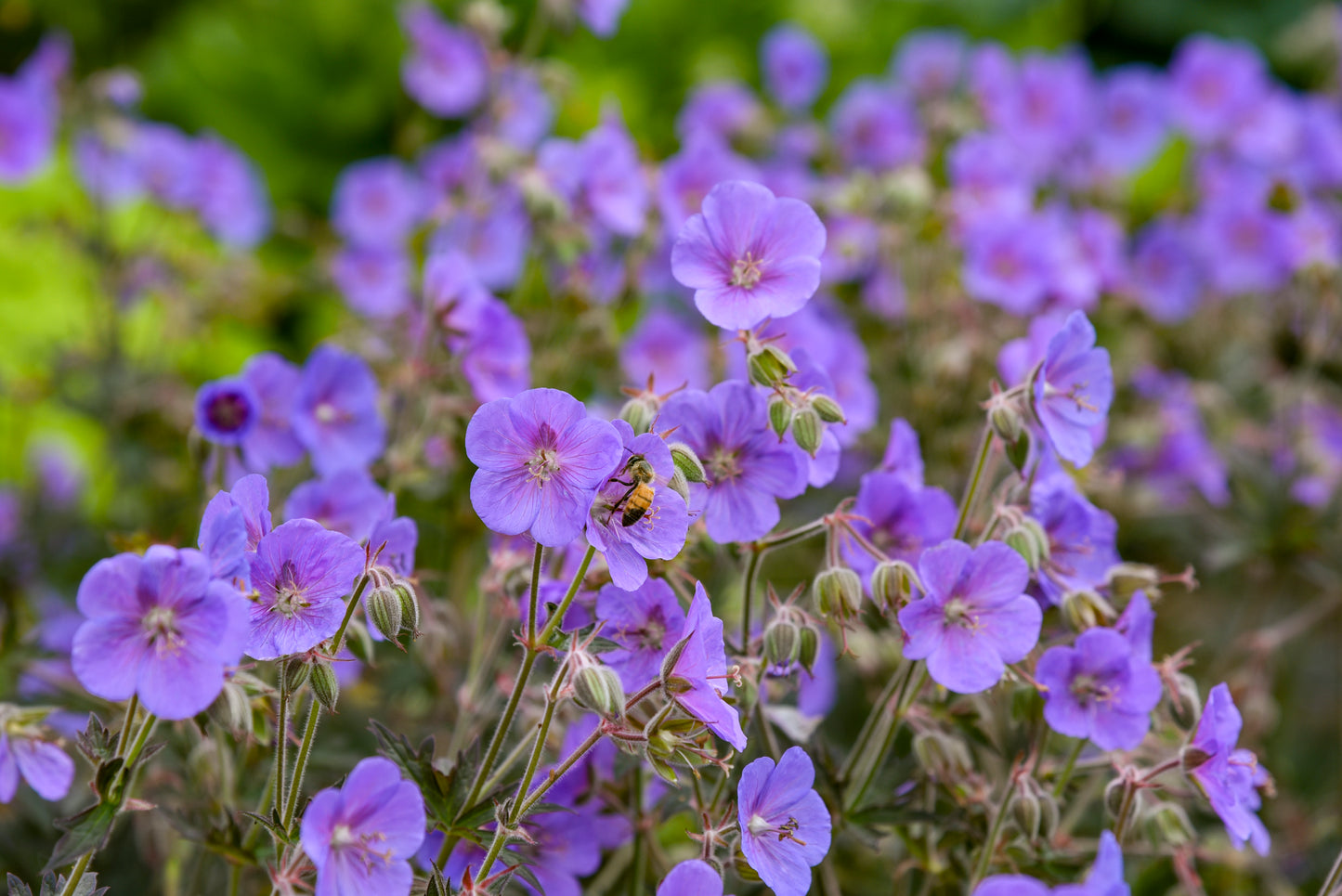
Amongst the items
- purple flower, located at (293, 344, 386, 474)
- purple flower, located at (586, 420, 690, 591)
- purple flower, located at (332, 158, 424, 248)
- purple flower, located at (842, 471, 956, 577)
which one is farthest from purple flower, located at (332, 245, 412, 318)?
purple flower, located at (586, 420, 690, 591)

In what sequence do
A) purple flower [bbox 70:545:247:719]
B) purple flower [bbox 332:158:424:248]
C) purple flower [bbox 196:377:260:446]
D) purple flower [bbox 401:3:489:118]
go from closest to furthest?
1. purple flower [bbox 70:545:247:719]
2. purple flower [bbox 196:377:260:446]
3. purple flower [bbox 401:3:489:118]
4. purple flower [bbox 332:158:424:248]

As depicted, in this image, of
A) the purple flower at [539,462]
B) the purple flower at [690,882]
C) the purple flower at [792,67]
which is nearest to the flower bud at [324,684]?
the purple flower at [539,462]

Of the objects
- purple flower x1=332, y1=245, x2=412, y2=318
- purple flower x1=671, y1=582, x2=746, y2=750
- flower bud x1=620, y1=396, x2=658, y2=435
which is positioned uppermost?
flower bud x1=620, y1=396, x2=658, y2=435

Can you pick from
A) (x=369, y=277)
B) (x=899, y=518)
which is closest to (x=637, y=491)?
(x=899, y=518)

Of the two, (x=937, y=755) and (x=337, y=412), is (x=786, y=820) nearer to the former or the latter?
(x=937, y=755)

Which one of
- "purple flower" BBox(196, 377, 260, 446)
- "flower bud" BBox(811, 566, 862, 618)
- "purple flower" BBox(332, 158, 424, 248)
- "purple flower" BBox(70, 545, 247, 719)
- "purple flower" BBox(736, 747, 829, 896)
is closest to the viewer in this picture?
"purple flower" BBox(70, 545, 247, 719)

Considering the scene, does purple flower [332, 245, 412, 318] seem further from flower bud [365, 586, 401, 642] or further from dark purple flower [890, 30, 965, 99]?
flower bud [365, 586, 401, 642]

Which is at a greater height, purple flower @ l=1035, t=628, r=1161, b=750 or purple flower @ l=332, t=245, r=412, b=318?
purple flower @ l=1035, t=628, r=1161, b=750
